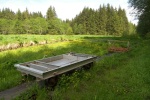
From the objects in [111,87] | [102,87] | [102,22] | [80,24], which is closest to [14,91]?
[102,87]

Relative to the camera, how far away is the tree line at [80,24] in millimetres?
85812

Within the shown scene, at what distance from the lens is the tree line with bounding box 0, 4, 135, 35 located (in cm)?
8581

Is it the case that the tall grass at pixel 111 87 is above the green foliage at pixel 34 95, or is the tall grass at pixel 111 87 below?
below

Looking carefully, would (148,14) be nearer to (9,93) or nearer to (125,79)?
(125,79)

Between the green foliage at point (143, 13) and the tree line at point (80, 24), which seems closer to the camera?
the green foliage at point (143, 13)

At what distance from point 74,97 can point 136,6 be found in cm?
2855

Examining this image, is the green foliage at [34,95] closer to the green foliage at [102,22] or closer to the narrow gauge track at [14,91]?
the narrow gauge track at [14,91]

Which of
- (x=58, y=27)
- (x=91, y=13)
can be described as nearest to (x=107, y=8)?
(x=91, y=13)

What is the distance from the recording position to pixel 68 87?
7359 mm

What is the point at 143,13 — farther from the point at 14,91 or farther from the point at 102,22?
the point at 102,22

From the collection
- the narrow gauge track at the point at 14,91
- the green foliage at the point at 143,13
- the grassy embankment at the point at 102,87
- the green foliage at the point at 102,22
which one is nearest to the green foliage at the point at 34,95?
the grassy embankment at the point at 102,87

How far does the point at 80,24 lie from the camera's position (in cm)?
9188

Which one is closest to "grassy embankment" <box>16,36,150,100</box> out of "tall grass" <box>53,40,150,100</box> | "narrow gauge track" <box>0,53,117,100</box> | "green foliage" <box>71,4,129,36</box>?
"tall grass" <box>53,40,150,100</box>

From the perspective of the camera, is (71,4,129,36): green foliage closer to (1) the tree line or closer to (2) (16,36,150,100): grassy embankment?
(1) the tree line
